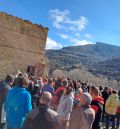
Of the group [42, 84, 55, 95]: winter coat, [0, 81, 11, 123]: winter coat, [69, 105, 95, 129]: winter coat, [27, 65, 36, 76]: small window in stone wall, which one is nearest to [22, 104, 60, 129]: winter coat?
[69, 105, 95, 129]: winter coat

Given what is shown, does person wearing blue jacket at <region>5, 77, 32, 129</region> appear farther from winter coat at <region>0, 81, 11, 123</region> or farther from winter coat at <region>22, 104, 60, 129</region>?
winter coat at <region>22, 104, 60, 129</region>

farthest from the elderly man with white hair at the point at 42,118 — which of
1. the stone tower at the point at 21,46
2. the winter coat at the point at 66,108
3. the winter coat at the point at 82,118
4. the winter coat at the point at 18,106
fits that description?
→ the stone tower at the point at 21,46

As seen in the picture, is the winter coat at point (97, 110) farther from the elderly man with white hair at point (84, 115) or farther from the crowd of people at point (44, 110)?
the elderly man with white hair at point (84, 115)

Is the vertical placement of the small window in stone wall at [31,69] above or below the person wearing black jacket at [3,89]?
above

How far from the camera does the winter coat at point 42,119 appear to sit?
19.4ft

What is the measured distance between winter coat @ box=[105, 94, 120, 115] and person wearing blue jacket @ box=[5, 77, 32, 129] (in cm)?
726

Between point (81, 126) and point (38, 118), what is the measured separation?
150 cm

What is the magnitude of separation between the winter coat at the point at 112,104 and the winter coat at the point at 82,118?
718 cm

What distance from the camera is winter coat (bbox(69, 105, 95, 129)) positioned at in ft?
23.3

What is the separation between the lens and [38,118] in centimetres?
591

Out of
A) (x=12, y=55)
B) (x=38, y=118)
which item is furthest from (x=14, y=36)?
(x=38, y=118)

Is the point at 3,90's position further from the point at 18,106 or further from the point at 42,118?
the point at 42,118

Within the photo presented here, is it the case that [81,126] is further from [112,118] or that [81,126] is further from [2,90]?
[112,118]

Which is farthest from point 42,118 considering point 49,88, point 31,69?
point 31,69
